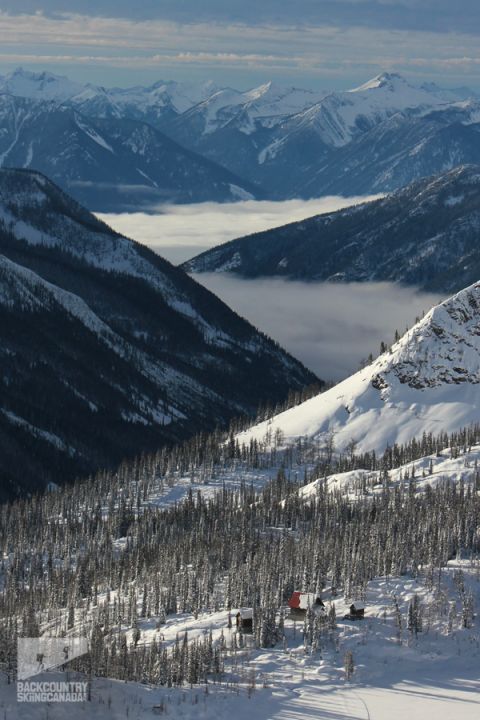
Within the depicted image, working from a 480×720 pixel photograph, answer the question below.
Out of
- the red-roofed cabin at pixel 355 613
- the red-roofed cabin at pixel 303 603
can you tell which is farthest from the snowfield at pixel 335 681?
the red-roofed cabin at pixel 303 603

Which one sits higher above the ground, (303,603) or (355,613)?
(303,603)

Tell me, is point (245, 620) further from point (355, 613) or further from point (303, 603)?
point (355, 613)

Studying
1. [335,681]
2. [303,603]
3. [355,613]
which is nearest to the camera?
[335,681]

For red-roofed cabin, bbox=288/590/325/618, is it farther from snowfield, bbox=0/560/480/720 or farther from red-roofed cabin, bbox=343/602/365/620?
→ red-roofed cabin, bbox=343/602/365/620

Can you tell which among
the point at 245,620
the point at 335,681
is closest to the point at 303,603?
the point at 245,620

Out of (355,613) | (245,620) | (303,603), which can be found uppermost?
(303,603)

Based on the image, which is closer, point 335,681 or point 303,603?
point 335,681

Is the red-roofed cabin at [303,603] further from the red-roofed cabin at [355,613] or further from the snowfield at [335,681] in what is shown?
the red-roofed cabin at [355,613]

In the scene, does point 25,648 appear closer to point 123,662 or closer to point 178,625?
point 123,662

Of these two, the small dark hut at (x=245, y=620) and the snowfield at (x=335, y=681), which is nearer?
the snowfield at (x=335, y=681)

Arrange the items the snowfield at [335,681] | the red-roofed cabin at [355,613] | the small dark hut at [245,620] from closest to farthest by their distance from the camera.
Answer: the snowfield at [335,681], the small dark hut at [245,620], the red-roofed cabin at [355,613]

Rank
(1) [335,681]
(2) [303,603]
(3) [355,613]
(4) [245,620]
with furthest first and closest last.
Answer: (2) [303,603] → (4) [245,620] → (3) [355,613] → (1) [335,681]
